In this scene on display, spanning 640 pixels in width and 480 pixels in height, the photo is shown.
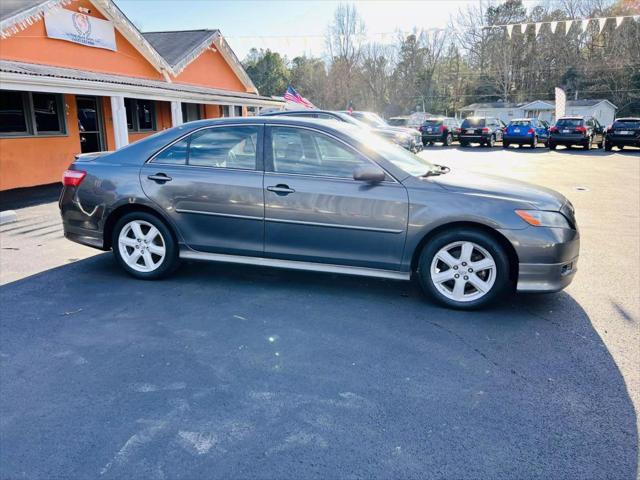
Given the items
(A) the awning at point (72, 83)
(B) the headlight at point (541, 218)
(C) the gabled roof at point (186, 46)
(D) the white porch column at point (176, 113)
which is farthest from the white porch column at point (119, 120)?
(B) the headlight at point (541, 218)

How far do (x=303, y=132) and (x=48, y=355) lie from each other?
275 cm

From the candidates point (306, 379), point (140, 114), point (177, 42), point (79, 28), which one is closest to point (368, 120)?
point (140, 114)

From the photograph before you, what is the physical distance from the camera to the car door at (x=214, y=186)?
454 centimetres

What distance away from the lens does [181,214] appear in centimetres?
470

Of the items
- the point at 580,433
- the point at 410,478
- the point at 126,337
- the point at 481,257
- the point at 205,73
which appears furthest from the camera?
the point at 205,73

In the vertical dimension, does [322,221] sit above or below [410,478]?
above

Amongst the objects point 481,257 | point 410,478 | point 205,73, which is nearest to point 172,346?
point 410,478

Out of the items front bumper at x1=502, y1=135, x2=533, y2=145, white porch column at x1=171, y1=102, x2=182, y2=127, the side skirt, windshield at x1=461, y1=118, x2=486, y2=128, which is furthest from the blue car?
the side skirt

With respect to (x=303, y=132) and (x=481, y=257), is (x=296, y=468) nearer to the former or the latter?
(x=481, y=257)

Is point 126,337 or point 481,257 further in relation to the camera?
point 481,257

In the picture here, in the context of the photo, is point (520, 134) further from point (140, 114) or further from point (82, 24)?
point (82, 24)

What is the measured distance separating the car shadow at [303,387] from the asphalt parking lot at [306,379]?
12mm

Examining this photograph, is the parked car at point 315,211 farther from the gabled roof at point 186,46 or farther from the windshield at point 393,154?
the gabled roof at point 186,46

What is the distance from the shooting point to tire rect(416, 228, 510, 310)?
4066 mm
